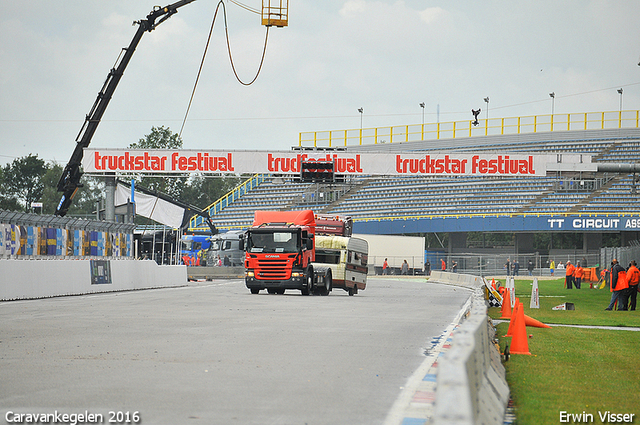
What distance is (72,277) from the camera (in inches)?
1036

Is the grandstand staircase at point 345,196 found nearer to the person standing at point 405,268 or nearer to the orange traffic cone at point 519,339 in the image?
the person standing at point 405,268

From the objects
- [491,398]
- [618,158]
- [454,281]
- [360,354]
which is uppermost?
[618,158]

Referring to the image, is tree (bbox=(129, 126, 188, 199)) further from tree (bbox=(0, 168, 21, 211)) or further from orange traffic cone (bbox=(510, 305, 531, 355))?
orange traffic cone (bbox=(510, 305, 531, 355))

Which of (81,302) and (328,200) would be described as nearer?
(81,302)

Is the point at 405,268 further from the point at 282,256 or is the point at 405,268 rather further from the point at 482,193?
the point at 282,256

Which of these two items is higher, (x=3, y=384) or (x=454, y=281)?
(x=3, y=384)

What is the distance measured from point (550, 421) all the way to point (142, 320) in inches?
436

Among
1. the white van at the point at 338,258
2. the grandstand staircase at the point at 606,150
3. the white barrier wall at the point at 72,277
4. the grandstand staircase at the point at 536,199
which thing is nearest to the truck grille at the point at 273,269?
the white van at the point at 338,258

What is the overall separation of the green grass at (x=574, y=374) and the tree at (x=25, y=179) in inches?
4388

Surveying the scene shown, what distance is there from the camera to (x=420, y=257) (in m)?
64.5

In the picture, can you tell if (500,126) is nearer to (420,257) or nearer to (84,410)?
(420,257)

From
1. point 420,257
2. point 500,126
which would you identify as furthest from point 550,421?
point 500,126

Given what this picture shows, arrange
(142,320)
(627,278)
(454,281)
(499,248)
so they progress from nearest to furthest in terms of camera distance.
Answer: (142,320), (627,278), (454,281), (499,248)

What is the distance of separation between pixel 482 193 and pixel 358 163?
27506 millimetres
